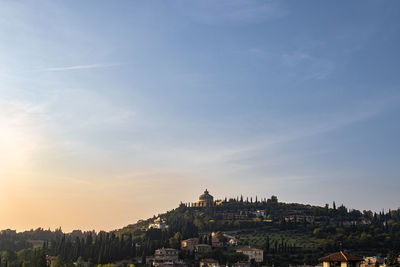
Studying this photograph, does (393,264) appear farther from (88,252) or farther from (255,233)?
(255,233)

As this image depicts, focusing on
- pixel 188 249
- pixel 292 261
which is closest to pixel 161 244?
pixel 188 249

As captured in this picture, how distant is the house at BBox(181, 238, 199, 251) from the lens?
132 metres

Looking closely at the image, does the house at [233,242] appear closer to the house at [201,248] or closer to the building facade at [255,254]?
the house at [201,248]

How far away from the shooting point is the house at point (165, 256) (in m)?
111

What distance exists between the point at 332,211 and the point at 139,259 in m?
107

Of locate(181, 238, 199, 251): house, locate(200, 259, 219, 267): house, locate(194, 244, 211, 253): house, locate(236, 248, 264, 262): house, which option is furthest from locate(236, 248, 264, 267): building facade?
locate(181, 238, 199, 251): house

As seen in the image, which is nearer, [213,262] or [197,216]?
[213,262]

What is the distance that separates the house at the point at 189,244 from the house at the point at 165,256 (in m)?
11.3

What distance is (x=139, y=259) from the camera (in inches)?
4466

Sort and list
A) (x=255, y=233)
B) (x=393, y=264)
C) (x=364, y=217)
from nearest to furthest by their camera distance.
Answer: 1. (x=393, y=264)
2. (x=255, y=233)
3. (x=364, y=217)

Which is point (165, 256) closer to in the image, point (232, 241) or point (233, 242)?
point (233, 242)

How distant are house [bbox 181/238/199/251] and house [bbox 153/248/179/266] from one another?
37.1 feet

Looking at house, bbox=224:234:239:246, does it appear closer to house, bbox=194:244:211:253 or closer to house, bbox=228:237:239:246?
house, bbox=228:237:239:246

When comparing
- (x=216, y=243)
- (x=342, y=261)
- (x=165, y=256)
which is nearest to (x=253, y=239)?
(x=216, y=243)
